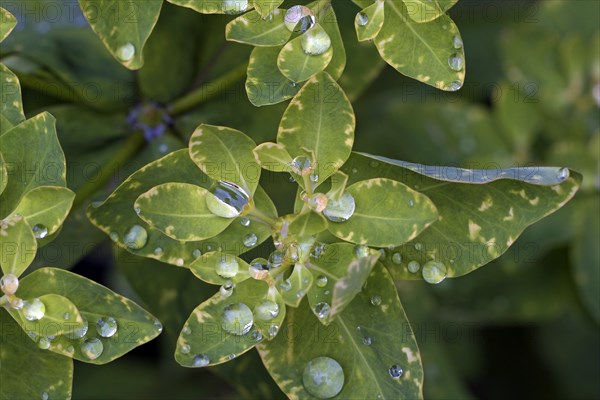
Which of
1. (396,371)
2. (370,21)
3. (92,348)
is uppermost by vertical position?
(370,21)

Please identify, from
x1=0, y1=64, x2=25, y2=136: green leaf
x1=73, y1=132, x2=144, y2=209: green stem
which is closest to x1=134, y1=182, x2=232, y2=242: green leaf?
x1=0, y1=64, x2=25, y2=136: green leaf

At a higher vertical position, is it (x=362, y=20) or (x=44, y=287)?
(x=362, y=20)

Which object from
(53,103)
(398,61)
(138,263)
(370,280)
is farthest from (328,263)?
(53,103)

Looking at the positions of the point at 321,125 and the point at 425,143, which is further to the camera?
the point at 425,143

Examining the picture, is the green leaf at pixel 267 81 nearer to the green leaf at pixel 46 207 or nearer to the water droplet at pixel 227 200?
the water droplet at pixel 227 200

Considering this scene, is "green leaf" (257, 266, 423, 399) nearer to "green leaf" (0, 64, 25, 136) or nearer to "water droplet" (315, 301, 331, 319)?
"water droplet" (315, 301, 331, 319)

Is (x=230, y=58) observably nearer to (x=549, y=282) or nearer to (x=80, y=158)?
(x=80, y=158)

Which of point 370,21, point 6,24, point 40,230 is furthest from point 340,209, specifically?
point 6,24

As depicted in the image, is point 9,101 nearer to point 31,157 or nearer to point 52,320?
point 31,157
